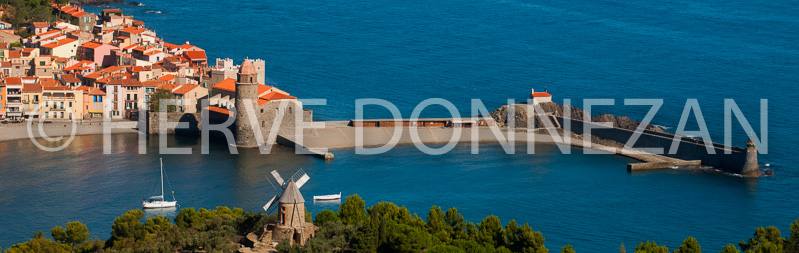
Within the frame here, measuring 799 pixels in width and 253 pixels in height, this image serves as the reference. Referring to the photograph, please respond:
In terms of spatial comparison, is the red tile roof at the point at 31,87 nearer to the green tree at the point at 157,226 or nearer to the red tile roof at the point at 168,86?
the red tile roof at the point at 168,86

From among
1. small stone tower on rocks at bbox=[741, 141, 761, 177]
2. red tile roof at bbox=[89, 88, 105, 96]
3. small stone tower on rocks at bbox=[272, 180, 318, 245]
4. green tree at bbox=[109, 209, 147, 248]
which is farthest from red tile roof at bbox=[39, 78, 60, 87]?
small stone tower on rocks at bbox=[741, 141, 761, 177]

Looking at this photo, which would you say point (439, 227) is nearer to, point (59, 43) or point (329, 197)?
point (329, 197)

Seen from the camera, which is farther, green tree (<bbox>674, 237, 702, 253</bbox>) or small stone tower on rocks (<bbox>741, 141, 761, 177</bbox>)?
small stone tower on rocks (<bbox>741, 141, 761, 177</bbox>)

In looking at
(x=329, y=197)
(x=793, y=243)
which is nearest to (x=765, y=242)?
(x=793, y=243)

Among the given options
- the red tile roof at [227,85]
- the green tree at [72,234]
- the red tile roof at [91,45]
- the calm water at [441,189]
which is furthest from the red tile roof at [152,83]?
the green tree at [72,234]

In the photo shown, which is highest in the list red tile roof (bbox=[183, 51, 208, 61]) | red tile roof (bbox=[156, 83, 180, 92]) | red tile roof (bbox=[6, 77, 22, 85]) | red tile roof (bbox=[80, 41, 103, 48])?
red tile roof (bbox=[80, 41, 103, 48])

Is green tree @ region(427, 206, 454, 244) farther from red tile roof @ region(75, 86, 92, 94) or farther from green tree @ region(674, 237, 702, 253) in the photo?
red tile roof @ region(75, 86, 92, 94)
